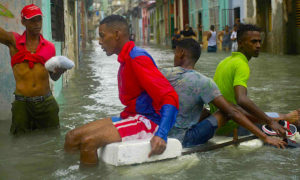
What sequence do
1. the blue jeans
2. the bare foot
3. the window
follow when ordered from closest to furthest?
the blue jeans < the bare foot < the window

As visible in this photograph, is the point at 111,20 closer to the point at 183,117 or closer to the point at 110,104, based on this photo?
the point at 183,117

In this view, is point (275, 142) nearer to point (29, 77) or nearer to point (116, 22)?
point (116, 22)

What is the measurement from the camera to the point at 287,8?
1753 cm

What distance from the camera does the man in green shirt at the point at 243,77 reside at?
4012mm

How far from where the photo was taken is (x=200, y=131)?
397cm

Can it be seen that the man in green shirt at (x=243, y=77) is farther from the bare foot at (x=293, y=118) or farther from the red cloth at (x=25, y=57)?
the red cloth at (x=25, y=57)

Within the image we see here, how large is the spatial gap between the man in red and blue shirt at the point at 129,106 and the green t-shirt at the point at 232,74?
91 centimetres

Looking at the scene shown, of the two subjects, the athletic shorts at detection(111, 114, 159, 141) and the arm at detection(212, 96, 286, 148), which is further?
the arm at detection(212, 96, 286, 148)

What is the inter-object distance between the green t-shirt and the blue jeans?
412 mm

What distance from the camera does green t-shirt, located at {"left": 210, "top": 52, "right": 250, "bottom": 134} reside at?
4.05 meters

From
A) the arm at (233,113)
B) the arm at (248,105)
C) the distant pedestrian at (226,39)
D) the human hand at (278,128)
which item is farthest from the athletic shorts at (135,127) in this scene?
the distant pedestrian at (226,39)

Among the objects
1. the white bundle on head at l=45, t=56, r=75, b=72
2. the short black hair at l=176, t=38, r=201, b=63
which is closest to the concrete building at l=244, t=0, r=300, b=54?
the short black hair at l=176, t=38, r=201, b=63

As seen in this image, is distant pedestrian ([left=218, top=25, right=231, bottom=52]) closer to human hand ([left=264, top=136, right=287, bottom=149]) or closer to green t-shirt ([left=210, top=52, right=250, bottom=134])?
green t-shirt ([left=210, top=52, right=250, bottom=134])

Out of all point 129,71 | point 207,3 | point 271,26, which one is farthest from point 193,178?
point 207,3
